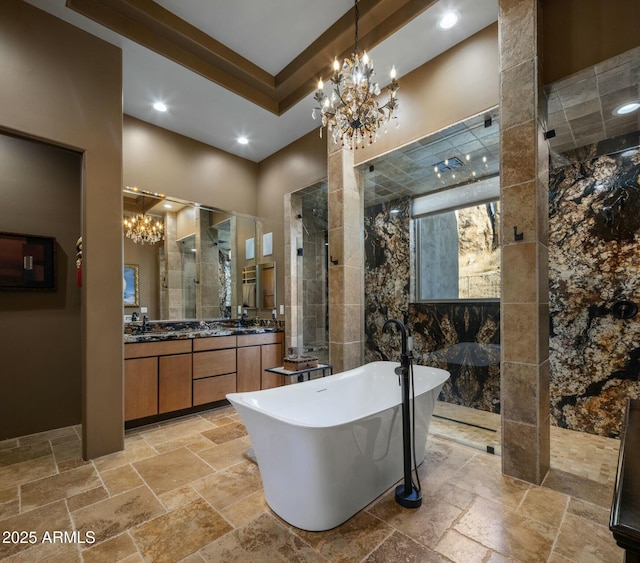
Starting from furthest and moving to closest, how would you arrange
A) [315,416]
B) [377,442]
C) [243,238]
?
1. [243,238]
2. [315,416]
3. [377,442]

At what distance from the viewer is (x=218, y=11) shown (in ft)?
8.84

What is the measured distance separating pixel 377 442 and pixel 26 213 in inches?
144

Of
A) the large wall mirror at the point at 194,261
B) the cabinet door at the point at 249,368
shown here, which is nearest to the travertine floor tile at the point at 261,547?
the cabinet door at the point at 249,368

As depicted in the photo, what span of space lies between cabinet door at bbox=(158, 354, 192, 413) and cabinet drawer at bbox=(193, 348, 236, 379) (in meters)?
0.09

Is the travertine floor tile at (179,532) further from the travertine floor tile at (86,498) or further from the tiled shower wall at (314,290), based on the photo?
the tiled shower wall at (314,290)

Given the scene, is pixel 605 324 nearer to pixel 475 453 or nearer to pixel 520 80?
pixel 475 453

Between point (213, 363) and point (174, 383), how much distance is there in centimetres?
45

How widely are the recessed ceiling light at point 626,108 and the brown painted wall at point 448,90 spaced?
942mm

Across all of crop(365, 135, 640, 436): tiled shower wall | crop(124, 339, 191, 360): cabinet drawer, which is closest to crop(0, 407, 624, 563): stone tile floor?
crop(365, 135, 640, 436): tiled shower wall

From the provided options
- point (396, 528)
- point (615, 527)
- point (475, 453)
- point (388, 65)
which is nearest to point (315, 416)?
point (396, 528)

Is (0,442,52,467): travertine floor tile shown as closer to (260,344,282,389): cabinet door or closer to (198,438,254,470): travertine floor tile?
(198,438,254,470): travertine floor tile

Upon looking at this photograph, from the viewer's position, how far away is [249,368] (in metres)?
4.01

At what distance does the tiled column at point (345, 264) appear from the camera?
3.59 meters

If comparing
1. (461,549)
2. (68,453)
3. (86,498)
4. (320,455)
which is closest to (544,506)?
(461,549)
